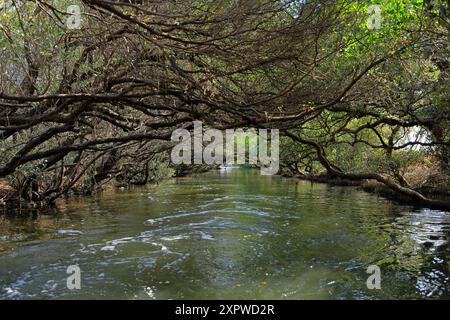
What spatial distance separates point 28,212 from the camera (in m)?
14.3

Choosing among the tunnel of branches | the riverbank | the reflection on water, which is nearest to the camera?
the reflection on water

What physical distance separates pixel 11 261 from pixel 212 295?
417cm

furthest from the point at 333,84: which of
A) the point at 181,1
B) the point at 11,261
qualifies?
the point at 11,261

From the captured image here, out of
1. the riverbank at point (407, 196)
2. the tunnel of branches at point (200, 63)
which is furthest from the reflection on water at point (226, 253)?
the tunnel of branches at point (200, 63)

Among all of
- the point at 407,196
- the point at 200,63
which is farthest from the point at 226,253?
the point at 407,196

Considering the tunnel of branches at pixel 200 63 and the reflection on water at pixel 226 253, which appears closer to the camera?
the reflection on water at pixel 226 253

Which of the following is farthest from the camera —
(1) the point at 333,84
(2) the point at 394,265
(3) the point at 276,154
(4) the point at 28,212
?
(3) the point at 276,154

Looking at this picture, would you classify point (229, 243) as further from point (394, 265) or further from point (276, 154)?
point (276, 154)

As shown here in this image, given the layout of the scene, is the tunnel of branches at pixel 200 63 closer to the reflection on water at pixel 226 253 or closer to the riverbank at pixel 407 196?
the reflection on water at pixel 226 253

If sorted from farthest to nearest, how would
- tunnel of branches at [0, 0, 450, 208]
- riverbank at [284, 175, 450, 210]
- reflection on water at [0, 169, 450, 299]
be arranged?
1. riverbank at [284, 175, 450, 210]
2. tunnel of branches at [0, 0, 450, 208]
3. reflection on water at [0, 169, 450, 299]

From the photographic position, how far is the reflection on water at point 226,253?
6.13 m

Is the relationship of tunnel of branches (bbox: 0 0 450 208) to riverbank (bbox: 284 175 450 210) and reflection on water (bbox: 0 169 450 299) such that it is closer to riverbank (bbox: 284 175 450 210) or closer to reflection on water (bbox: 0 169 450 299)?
reflection on water (bbox: 0 169 450 299)

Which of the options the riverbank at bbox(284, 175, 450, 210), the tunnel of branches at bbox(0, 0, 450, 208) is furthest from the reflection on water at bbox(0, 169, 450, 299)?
the tunnel of branches at bbox(0, 0, 450, 208)

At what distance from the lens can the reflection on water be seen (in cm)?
613
